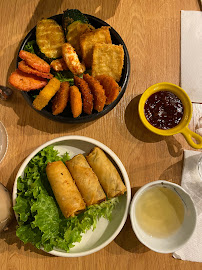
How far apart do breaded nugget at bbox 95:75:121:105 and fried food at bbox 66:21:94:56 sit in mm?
283

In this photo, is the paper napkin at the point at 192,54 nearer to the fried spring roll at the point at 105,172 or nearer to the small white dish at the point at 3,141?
→ the fried spring roll at the point at 105,172

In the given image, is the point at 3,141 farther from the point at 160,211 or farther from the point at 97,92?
the point at 160,211

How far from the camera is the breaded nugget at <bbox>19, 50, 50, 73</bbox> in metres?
1.57

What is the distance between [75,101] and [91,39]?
0.39 m

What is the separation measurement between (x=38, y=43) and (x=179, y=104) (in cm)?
91

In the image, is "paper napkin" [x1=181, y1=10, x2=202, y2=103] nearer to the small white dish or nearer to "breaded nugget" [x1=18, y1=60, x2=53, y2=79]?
"breaded nugget" [x1=18, y1=60, x2=53, y2=79]

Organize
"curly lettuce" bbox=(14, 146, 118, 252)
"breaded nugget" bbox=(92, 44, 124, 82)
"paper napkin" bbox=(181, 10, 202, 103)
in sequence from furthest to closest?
"paper napkin" bbox=(181, 10, 202, 103) < "breaded nugget" bbox=(92, 44, 124, 82) < "curly lettuce" bbox=(14, 146, 118, 252)

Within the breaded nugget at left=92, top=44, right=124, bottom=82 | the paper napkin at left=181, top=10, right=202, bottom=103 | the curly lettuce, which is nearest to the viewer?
the curly lettuce

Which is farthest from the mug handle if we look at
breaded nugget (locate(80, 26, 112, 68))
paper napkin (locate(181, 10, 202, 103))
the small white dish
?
the small white dish

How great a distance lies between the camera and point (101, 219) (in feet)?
5.53

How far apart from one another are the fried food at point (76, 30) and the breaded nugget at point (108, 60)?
14 cm

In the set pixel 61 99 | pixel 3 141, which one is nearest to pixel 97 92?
pixel 61 99

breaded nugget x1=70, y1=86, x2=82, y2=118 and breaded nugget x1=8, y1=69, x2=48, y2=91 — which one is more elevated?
breaded nugget x1=8, y1=69, x2=48, y2=91

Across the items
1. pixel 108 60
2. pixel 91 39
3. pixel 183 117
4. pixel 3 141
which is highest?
pixel 91 39
